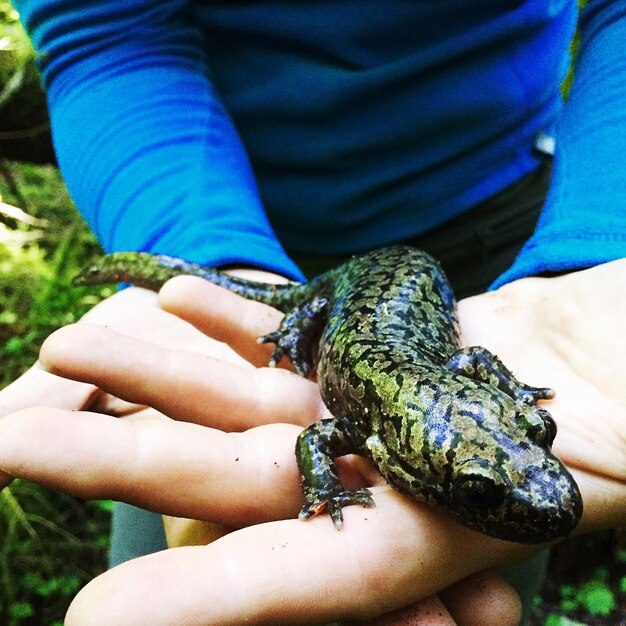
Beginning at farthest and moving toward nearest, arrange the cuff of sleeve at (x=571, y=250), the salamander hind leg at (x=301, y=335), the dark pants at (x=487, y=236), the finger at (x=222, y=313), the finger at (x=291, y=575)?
1. the dark pants at (x=487, y=236)
2. the salamander hind leg at (x=301, y=335)
3. the finger at (x=222, y=313)
4. the cuff of sleeve at (x=571, y=250)
5. the finger at (x=291, y=575)

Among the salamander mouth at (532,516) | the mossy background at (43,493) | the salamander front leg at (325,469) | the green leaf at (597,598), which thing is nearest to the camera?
the salamander mouth at (532,516)

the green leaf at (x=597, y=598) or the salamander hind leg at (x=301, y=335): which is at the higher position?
the salamander hind leg at (x=301, y=335)

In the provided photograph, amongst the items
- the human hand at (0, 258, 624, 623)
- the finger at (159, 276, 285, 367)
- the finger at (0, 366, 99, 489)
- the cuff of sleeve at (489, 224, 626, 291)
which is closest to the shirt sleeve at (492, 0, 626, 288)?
the cuff of sleeve at (489, 224, 626, 291)

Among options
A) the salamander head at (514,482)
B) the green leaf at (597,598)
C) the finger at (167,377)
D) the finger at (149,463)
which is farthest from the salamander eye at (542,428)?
the green leaf at (597,598)

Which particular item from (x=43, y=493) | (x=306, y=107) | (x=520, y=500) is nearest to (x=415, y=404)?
(x=520, y=500)

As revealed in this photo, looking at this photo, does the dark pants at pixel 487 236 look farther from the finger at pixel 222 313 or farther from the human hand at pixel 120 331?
the human hand at pixel 120 331

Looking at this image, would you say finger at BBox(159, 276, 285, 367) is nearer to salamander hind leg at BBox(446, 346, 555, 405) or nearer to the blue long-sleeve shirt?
the blue long-sleeve shirt

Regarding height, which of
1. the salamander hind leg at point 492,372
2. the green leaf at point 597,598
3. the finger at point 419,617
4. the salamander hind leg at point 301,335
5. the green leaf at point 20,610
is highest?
the salamander hind leg at point 492,372

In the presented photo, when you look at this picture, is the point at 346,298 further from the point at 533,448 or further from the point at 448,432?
the point at 533,448
